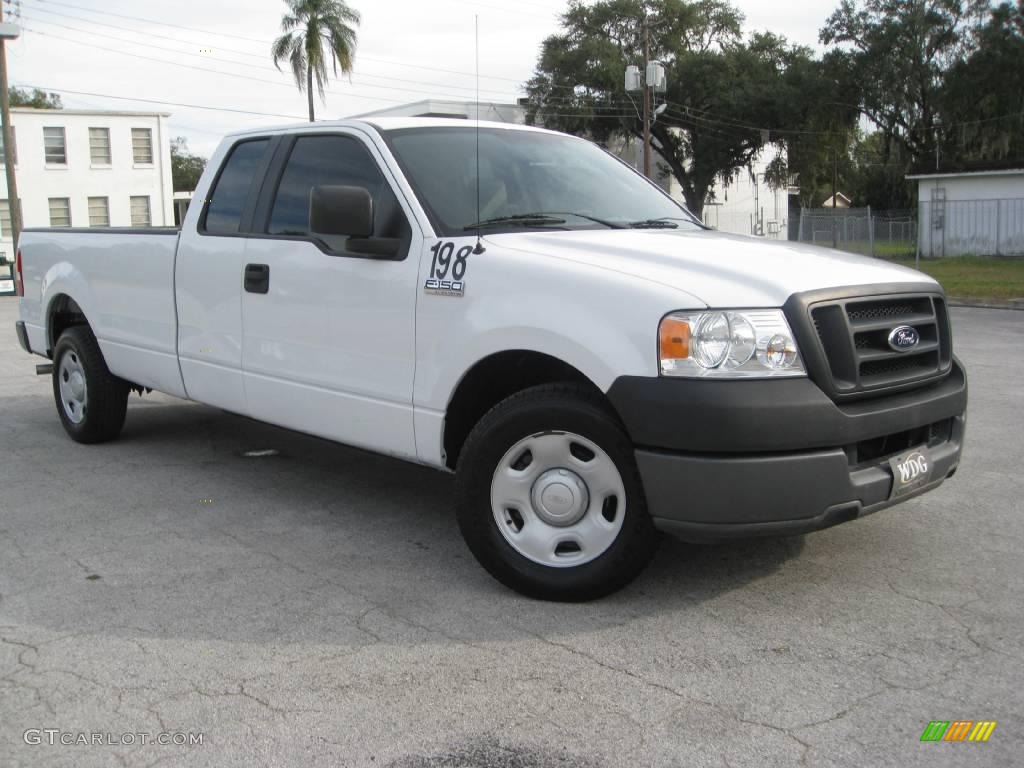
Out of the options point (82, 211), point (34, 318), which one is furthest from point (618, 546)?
point (82, 211)

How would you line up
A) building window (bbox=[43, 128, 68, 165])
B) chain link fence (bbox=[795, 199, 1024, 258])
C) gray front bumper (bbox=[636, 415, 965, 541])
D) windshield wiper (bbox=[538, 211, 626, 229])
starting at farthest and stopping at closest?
building window (bbox=[43, 128, 68, 165])
chain link fence (bbox=[795, 199, 1024, 258])
windshield wiper (bbox=[538, 211, 626, 229])
gray front bumper (bbox=[636, 415, 965, 541])

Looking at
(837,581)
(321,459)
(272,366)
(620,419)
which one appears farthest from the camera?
(321,459)

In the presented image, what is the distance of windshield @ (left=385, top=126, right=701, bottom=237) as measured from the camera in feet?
15.3

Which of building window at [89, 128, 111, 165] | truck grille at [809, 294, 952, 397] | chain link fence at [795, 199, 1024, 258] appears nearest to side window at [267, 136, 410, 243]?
truck grille at [809, 294, 952, 397]

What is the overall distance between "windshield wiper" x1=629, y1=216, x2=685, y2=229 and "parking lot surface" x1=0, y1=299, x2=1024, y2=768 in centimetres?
151

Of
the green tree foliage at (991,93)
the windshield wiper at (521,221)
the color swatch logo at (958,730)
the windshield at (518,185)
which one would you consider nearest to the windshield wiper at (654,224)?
the windshield at (518,185)

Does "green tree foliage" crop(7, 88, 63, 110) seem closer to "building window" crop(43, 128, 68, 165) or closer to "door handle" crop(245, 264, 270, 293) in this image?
"building window" crop(43, 128, 68, 165)

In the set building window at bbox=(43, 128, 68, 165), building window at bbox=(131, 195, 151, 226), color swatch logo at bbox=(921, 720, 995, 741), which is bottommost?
color swatch logo at bbox=(921, 720, 995, 741)

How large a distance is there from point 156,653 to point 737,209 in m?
66.0

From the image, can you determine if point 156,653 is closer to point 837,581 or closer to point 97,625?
point 97,625

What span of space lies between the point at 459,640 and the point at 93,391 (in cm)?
413

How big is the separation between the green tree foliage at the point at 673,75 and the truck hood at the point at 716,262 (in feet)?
157

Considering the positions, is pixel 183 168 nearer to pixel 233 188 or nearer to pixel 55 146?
pixel 55 146

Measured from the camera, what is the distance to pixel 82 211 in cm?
4938
